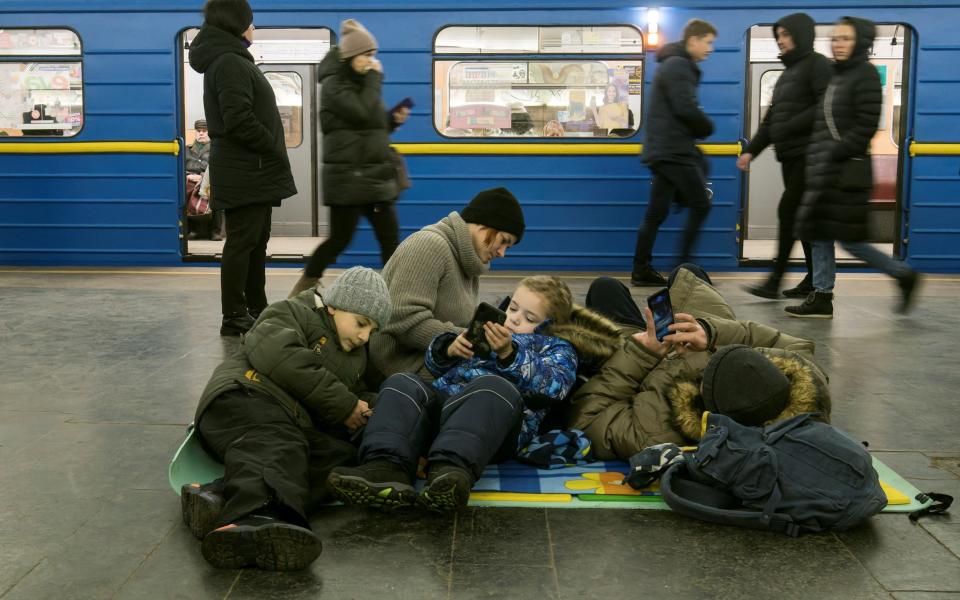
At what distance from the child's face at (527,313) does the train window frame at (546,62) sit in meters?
5.53

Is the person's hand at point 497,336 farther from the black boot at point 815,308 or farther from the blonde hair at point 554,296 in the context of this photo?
the black boot at point 815,308

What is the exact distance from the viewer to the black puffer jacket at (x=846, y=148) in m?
6.32

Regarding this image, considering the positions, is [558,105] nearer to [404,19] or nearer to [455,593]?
[404,19]

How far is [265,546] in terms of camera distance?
258 centimetres

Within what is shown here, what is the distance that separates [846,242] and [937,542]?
388cm

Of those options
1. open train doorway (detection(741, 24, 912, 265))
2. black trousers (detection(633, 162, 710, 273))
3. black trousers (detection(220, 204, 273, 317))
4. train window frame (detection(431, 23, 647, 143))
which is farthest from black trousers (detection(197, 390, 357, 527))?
open train doorway (detection(741, 24, 912, 265))

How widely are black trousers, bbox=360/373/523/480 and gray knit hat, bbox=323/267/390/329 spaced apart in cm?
23

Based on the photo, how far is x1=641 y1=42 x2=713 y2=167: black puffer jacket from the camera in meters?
7.77

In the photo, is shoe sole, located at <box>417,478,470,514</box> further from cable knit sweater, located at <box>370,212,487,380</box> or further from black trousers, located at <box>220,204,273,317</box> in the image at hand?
black trousers, located at <box>220,204,273,317</box>

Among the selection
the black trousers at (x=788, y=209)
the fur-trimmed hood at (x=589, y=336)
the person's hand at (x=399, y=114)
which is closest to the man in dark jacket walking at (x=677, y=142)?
the black trousers at (x=788, y=209)

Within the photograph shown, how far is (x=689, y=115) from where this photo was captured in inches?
306

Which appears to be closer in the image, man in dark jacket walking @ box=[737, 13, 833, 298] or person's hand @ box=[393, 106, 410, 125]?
person's hand @ box=[393, 106, 410, 125]

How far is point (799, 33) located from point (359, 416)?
5.05m

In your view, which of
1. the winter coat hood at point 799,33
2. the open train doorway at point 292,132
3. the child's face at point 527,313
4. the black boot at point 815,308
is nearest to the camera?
the child's face at point 527,313
